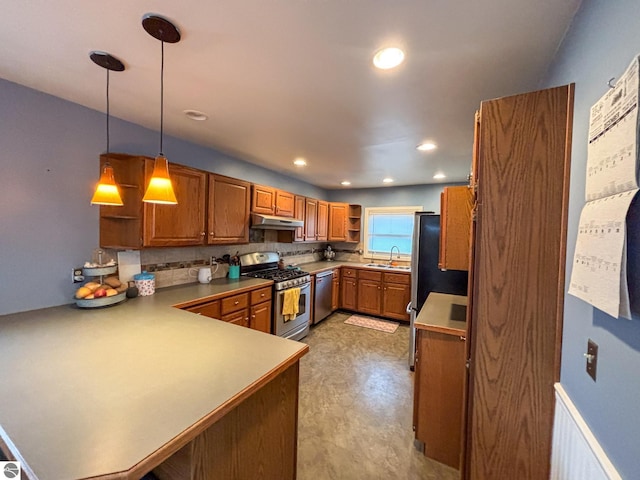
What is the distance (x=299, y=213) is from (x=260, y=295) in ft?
5.44

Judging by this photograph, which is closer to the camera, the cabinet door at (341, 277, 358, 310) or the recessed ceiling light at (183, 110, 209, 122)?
the recessed ceiling light at (183, 110, 209, 122)

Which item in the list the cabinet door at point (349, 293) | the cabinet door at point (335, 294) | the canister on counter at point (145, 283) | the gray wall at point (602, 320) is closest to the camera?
the gray wall at point (602, 320)

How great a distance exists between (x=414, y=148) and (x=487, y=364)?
2261 millimetres

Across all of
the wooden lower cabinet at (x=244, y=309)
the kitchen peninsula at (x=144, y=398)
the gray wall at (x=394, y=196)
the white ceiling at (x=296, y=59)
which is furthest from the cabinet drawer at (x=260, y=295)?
the gray wall at (x=394, y=196)

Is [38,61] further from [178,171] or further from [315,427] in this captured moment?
[315,427]

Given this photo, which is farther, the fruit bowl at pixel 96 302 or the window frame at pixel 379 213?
the window frame at pixel 379 213

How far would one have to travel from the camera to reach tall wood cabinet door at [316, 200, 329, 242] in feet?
15.9

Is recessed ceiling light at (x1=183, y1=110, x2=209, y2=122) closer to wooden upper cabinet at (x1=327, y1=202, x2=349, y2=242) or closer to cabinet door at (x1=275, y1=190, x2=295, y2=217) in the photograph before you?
cabinet door at (x1=275, y1=190, x2=295, y2=217)

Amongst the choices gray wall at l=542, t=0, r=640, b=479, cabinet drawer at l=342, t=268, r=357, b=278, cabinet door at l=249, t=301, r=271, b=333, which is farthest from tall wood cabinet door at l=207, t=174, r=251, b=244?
gray wall at l=542, t=0, r=640, b=479

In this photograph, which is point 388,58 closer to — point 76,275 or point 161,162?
point 161,162

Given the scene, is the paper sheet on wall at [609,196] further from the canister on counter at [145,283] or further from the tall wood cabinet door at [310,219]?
the tall wood cabinet door at [310,219]

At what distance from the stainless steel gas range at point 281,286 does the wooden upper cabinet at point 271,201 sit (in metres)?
0.67

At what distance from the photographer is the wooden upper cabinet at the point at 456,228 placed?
6.54ft

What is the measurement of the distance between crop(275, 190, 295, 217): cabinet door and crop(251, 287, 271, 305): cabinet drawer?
1174mm
